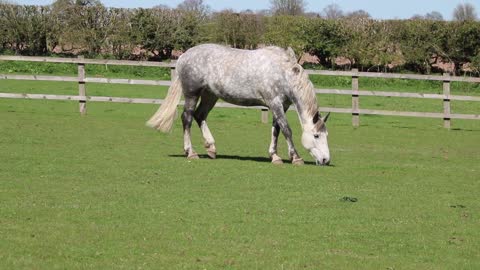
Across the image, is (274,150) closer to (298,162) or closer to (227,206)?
(298,162)

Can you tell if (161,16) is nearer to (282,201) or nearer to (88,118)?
(88,118)

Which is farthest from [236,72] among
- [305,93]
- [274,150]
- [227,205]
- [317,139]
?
[227,205]

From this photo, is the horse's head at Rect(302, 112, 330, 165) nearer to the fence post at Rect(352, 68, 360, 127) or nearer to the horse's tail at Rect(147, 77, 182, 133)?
the horse's tail at Rect(147, 77, 182, 133)

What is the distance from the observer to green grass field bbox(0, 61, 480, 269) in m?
7.55

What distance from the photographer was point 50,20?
3900 centimetres

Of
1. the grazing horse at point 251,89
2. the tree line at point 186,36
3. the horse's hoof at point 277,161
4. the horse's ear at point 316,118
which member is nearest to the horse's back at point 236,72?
the grazing horse at point 251,89

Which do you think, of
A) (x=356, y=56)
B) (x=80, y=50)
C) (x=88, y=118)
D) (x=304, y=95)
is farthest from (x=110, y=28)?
(x=304, y=95)

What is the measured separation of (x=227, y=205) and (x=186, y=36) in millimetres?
30135

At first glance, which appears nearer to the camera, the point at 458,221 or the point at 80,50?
the point at 458,221

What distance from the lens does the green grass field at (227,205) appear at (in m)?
7.55

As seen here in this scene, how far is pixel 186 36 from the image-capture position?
3953cm

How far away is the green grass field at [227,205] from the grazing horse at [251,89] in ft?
1.83

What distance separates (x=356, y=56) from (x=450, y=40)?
12.9 ft

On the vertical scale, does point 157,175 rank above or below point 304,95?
below
